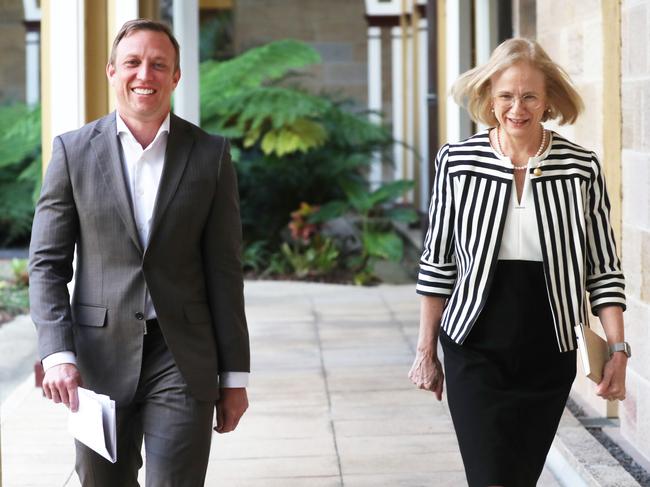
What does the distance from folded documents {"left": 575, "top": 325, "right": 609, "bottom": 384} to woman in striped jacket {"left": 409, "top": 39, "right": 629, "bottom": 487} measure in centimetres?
2

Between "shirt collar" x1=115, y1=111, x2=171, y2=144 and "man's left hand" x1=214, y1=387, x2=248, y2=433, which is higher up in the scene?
"shirt collar" x1=115, y1=111, x2=171, y2=144

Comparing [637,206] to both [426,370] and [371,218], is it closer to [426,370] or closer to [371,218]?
[426,370]

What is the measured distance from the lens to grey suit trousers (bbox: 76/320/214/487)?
109 inches

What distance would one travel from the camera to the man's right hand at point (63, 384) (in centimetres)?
269

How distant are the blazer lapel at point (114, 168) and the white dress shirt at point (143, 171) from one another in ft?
0.08

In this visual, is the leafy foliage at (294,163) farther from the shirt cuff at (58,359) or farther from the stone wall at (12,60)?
the shirt cuff at (58,359)

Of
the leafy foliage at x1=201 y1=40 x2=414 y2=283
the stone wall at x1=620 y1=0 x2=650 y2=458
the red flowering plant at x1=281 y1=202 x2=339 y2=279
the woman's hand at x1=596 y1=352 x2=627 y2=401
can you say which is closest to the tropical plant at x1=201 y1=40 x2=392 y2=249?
the leafy foliage at x1=201 y1=40 x2=414 y2=283

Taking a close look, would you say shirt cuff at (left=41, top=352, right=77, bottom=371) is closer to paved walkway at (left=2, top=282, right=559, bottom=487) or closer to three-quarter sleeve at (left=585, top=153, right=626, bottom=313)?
three-quarter sleeve at (left=585, top=153, right=626, bottom=313)

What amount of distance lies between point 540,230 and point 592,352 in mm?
309

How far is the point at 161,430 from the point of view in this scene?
2.78 m

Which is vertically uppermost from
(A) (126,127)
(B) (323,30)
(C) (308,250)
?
(B) (323,30)

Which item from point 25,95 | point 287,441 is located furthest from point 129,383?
point 25,95

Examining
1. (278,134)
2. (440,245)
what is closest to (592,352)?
(440,245)

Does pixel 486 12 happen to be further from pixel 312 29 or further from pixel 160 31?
pixel 312 29
